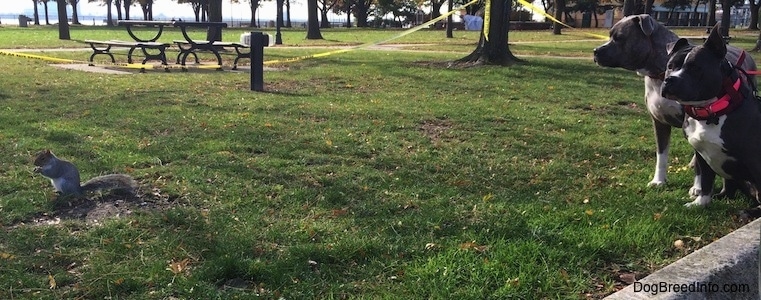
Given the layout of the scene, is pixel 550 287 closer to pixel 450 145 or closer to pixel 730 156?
pixel 730 156

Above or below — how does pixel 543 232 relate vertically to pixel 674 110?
below

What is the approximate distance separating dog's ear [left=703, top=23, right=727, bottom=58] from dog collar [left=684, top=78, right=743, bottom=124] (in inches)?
8.9

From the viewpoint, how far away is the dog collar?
3762 millimetres

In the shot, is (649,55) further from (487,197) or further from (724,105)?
(487,197)

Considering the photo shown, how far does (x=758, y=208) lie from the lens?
13.5 feet

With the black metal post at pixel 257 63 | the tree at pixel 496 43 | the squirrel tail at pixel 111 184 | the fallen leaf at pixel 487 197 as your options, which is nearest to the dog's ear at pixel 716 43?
the fallen leaf at pixel 487 197

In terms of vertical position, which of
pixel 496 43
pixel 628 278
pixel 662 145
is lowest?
pixel 628 278

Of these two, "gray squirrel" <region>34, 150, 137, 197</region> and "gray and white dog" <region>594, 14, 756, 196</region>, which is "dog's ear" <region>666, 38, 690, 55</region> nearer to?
"gray and white dog" <region>594, 14, 756, 196</region>

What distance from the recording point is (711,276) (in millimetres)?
3104

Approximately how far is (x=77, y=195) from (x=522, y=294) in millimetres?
3194

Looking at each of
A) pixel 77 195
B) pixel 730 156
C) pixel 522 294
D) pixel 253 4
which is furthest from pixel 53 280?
pixel 253 4

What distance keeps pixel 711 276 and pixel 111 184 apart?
3.87 meters

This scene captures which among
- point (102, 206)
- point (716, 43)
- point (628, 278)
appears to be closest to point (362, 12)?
point (102, 206)

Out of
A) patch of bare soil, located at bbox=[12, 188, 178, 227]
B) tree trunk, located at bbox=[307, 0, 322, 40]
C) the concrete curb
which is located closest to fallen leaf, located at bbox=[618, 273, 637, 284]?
the concrete curb
